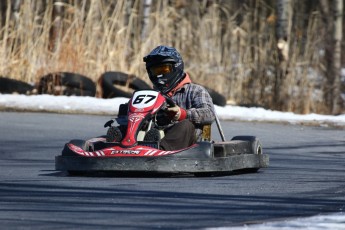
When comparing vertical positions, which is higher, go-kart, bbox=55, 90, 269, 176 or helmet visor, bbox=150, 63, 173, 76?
helmet visor, bbox=150, 63, 173, 76

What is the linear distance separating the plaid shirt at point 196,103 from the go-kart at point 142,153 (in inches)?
10.5

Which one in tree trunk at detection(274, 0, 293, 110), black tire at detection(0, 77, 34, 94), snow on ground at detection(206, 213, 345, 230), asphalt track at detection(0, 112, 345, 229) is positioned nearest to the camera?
snow on ground at detection(206, 213, 345, 230)

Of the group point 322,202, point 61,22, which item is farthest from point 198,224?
point 61,22

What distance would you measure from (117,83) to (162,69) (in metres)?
9.28

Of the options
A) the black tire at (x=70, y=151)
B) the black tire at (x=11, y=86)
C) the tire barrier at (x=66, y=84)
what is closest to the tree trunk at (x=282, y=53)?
the tire barrier at (x=66, y=84)

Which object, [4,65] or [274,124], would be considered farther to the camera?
[4,65]

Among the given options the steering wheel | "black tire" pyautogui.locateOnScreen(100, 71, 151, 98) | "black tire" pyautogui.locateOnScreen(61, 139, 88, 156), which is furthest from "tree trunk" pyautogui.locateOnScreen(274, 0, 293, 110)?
"black tire" pyautogui.locateOnScreen(61, 139, 88, 156)

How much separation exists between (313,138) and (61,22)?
25.4ft

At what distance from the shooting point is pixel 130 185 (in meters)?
9.59

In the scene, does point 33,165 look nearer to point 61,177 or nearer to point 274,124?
point 61,177

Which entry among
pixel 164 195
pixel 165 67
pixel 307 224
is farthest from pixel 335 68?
pixel 307 224

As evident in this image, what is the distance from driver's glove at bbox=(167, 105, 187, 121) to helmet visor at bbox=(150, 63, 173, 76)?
60cm

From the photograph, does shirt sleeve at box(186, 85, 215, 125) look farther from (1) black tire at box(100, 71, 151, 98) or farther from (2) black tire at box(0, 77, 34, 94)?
(2) black tire at box(0, 77, 34, 94)

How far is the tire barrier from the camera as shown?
20.4 m
